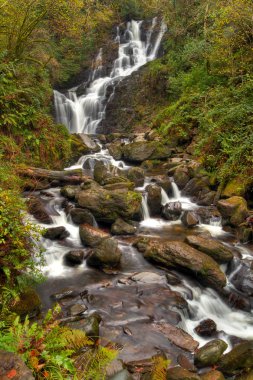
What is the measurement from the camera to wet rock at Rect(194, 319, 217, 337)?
628 centimetres

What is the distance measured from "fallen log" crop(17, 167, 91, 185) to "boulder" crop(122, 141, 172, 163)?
14.3 ft

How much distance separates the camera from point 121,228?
9789 mm

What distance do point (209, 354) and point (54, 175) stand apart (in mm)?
8172

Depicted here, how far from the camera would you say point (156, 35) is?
28.8m

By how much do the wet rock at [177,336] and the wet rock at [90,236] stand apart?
10.4ft

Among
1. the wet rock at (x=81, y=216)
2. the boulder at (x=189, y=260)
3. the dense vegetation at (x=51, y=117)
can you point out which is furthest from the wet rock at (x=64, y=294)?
the wet rock at (x=81, y=216)

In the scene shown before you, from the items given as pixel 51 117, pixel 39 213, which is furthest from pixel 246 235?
pixel 51 117

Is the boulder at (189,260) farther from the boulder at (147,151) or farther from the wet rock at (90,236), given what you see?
the boulder at (147,151)

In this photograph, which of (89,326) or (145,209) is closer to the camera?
(89,326)

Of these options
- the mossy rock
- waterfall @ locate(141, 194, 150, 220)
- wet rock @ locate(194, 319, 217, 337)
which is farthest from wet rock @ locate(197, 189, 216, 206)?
wet rock @ locate(194, 319, 217, 337)

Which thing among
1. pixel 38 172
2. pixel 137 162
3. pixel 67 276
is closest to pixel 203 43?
pixel 137 162

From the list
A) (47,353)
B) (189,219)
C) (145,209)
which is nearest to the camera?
(47,353)

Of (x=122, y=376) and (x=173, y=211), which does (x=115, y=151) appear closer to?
(x=173, y=211)

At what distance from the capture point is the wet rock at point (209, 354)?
524 cm
